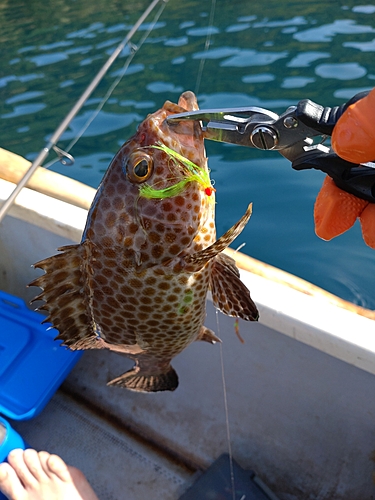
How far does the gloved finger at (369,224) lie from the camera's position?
1.52 metres

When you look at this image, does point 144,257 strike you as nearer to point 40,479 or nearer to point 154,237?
point 154,237

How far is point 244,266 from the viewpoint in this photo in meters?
3.45

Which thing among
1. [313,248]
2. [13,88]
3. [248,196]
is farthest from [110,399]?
[13,88]

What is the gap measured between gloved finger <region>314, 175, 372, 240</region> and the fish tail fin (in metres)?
1.16

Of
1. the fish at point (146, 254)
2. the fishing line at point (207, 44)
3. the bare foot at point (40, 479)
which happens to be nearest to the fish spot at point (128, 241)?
the fish at point (146, 254)

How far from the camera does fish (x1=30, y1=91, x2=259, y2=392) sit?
1786 millimetres

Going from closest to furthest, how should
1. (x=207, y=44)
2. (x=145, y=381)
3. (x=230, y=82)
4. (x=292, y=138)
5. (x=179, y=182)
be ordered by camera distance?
(x=292, y=138), (x=179, y=182), (x=145, y=381), (x=230, y=82), (x=207, y=44)

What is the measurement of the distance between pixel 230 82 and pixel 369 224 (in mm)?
7340

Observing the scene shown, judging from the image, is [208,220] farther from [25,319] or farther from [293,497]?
[25,319]

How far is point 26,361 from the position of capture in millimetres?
3826

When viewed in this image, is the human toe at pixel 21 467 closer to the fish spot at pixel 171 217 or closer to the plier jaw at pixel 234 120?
the fish spot at pixel 171 217

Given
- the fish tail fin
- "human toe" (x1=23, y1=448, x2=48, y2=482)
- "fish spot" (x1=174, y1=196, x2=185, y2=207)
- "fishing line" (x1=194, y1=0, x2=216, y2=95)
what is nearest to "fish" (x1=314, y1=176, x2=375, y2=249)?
"fish spot" (x1=174, y1=196, x2=185, y2=207)

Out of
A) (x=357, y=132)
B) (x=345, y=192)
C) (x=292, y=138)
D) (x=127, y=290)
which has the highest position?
(x=357, y=132)

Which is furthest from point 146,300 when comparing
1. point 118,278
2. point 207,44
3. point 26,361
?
point 207,44
